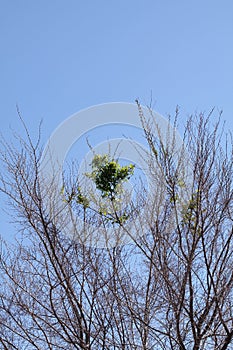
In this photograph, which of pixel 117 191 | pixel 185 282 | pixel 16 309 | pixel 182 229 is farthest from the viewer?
pixel 16 309

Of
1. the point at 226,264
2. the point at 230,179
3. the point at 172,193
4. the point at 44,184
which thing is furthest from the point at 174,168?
the point at 44,184

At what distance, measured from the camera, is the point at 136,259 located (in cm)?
478

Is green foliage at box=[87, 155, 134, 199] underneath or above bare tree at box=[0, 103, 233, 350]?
above

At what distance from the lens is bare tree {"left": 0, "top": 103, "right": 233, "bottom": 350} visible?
3688mm

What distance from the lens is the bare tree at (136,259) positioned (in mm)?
3688

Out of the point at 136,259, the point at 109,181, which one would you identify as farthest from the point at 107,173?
the point at 136,259

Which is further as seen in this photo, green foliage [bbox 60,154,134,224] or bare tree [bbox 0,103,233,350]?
A: green foliage [bbox 60,154,134,224]

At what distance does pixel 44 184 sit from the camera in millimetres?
4062

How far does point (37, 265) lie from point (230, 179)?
191cm

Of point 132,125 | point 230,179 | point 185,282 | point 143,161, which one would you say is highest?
point 132,125

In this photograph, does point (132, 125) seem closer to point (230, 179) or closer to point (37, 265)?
point (230, 179)

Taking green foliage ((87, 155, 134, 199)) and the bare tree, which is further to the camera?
green foliage ((87, 155, 134, 199))

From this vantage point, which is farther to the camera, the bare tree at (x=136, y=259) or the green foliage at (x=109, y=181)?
the green foliage at (x=109, y=181)

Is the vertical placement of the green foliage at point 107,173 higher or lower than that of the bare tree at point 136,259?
higher
